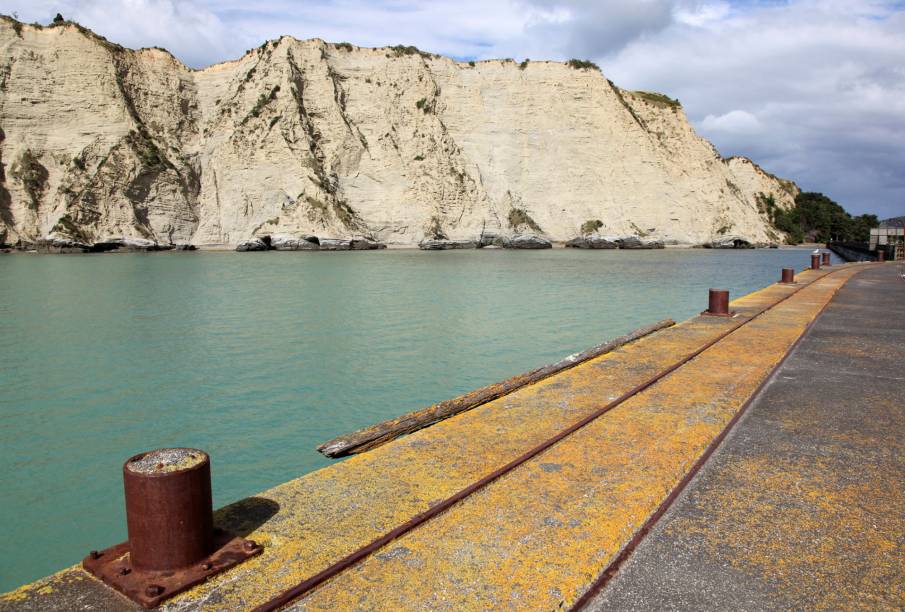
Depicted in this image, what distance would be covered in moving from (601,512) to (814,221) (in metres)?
124

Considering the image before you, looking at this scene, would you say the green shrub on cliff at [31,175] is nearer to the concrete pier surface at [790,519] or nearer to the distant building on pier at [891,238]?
the concrete pier surface at [790,519]

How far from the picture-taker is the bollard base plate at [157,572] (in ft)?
9.01

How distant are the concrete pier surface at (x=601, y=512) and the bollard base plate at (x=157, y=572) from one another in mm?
55

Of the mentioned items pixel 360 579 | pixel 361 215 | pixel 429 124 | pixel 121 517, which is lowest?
Answer: pixel 121 517

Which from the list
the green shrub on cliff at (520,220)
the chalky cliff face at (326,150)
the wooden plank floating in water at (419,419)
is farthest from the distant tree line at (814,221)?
the wooden plank floating in water at (419,419)

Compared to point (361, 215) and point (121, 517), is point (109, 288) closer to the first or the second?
point (121, 517)

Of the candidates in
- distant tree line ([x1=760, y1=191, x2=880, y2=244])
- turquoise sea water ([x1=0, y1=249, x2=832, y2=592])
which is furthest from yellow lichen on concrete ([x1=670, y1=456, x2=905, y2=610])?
distant tree line ([x1=760, y1=191, x2=880, y2=244])

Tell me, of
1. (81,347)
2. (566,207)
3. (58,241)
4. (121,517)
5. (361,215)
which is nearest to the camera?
(121,517)

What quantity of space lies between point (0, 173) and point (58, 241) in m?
9.95

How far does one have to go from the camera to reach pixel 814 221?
357 ft

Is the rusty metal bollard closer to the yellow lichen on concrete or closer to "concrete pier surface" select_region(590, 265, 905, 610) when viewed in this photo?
"concrete pier surface" select_region(590, 265, 905, 610)

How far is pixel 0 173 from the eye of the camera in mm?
56250

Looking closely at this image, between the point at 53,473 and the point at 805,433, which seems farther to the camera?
the point at 53,473

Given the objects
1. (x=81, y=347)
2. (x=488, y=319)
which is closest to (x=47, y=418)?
(x=81, y=347)
